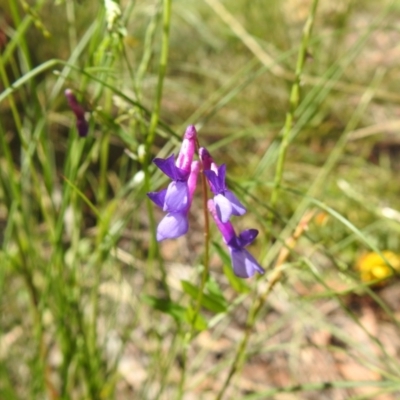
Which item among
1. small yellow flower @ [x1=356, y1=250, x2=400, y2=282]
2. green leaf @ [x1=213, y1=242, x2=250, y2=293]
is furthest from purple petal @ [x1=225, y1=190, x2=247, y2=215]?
small yellow flower @ [x1=356, y1=250, x2=400, y2=282]

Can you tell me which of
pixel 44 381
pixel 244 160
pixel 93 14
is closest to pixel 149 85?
pixel 93 14

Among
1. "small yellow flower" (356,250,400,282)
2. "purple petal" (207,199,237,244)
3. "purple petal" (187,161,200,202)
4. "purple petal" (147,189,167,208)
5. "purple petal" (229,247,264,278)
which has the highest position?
"purple petal" (147,189,167,208)

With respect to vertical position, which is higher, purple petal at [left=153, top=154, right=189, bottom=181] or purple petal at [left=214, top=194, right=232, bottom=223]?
purple petal at [left=153, top=154, right=189, bottom=181]

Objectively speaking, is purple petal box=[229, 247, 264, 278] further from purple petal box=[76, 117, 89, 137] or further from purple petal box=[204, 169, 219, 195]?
purple petal box=[76, 117, 89, 137]

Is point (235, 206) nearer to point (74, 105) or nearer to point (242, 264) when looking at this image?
point (242, 264)

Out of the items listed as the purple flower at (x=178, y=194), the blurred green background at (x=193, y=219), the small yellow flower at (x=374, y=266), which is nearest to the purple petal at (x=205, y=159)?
the purple flower at (x=178, y=194)

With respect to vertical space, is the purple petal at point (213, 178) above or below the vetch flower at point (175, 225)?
above

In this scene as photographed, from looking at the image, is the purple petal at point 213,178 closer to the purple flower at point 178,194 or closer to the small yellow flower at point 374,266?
the purple flower at point 178,194
